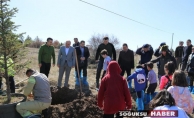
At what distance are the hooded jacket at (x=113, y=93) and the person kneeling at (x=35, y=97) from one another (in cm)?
142

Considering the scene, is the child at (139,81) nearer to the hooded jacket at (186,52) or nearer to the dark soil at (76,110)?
the dark soil at (76,110)

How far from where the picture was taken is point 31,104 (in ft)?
15.2

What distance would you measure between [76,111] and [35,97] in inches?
41.1

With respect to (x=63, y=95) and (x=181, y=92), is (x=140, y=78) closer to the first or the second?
(x=181, y=92)

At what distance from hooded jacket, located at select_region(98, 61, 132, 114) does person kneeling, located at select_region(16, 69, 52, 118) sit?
4.65ft

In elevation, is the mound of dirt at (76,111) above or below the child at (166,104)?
below

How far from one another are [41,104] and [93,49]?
13.3 m

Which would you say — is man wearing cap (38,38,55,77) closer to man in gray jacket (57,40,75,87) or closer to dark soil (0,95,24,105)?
man in gray jacket (57,40,75,87)

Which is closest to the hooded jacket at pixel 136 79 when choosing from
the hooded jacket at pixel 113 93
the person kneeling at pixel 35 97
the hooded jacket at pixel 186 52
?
the hooded jacket at pixel 113 93

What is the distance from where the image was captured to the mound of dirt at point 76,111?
5.05 m

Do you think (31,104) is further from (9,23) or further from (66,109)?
(9,23)

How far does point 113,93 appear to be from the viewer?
394 centimetres

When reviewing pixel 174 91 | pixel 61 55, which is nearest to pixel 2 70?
pixel 61 55

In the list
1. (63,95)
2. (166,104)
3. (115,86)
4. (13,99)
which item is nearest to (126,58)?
(63,95)
